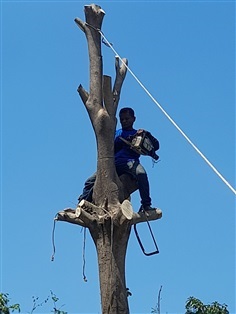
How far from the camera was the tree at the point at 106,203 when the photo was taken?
5.20 metres

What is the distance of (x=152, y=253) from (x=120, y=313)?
60cm

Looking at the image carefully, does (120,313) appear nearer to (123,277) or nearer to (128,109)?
(123,277)

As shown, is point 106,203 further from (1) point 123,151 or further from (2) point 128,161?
(1) point 123,151

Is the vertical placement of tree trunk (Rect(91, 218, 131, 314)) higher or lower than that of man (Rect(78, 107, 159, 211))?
lower

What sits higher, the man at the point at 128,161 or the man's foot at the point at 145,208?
the man at the point at 128,161

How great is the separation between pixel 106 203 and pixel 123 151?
0.61m

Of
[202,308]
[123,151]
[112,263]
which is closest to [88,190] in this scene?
[123,151]

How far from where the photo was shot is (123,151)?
231 inches

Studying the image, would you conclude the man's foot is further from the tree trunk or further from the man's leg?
the man's leg

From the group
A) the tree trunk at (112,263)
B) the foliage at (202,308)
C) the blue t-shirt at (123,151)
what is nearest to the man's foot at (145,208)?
the tree trunk at (112,263)

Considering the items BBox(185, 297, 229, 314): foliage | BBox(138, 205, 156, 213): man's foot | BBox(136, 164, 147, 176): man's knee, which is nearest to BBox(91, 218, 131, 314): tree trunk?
BBox(138, 205, 156, 213): man's foot

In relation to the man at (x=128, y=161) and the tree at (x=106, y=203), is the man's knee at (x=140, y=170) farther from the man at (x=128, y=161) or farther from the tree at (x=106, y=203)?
the tree at (x=106, y=203)

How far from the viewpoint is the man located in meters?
5.56

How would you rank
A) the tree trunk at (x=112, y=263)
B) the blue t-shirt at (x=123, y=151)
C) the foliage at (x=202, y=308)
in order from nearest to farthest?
the tree trunk at (x=112, y=263) < the blue t-shirt at (x=123, y=151) < the foliage at (x=202, y=308)
